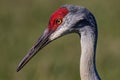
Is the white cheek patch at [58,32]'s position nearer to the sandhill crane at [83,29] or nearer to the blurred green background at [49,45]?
the sandhill crane at [83,29]

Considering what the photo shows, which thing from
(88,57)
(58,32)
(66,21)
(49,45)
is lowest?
(49,45)

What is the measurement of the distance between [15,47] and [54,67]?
1.54 metres

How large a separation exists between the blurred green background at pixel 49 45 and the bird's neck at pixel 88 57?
3808 mm

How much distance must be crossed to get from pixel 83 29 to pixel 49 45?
631 cm

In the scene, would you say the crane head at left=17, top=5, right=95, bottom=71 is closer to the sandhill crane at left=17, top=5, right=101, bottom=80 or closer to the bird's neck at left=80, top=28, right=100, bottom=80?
the sandhill crane at left=17, top=5, right=101, bottom=80

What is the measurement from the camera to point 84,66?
12.1m

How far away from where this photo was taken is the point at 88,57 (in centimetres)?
1220

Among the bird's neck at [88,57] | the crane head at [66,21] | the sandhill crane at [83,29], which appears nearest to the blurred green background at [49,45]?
the crane head at [66,21]

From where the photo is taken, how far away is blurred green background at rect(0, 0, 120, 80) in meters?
16.3

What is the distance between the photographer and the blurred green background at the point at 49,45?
16.3 meters

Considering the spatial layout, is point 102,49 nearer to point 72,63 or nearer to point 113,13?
point 72,63

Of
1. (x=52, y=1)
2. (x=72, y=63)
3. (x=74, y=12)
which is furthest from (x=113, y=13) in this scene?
(x=74, y=12)

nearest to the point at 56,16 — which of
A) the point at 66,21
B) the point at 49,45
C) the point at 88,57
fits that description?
the point at 66,21

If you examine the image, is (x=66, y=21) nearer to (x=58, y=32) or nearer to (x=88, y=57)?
(x=58, y=32)
